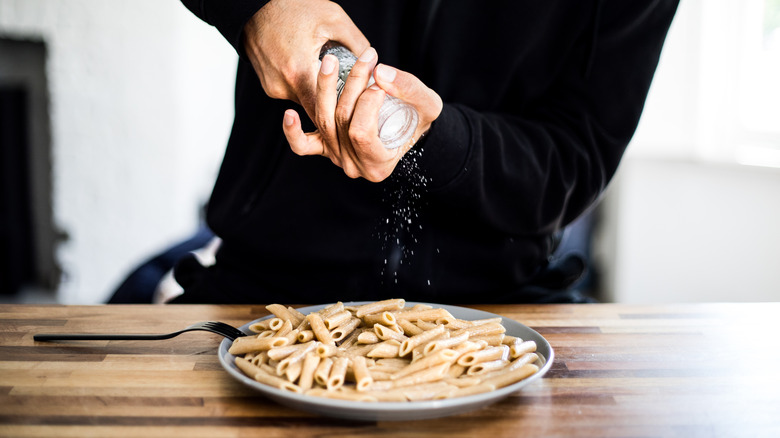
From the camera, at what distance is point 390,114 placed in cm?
86

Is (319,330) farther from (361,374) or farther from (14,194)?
(14,194)

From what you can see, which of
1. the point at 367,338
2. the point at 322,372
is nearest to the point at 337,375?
the point at 322,372

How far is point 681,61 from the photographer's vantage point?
324cm

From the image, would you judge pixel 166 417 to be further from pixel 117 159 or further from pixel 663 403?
pixel 117 159

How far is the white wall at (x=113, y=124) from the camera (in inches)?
115

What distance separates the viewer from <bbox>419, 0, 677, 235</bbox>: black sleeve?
3.67 feet

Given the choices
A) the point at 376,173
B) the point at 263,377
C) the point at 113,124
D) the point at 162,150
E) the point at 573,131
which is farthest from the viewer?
the point at 162,150

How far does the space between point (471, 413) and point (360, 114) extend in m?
0.33

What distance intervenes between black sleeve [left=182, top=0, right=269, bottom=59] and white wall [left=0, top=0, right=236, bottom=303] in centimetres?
219

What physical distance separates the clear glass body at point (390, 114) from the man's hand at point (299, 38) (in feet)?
0.07

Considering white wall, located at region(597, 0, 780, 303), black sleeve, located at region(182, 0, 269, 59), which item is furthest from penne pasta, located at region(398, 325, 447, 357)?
white wall, located at region(597, 0, 780, 303)

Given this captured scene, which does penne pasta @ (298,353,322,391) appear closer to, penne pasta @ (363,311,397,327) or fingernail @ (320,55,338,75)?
penne pasta @ (363,311,397,327)

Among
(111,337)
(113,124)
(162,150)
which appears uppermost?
(111,337)

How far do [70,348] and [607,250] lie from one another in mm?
3210
